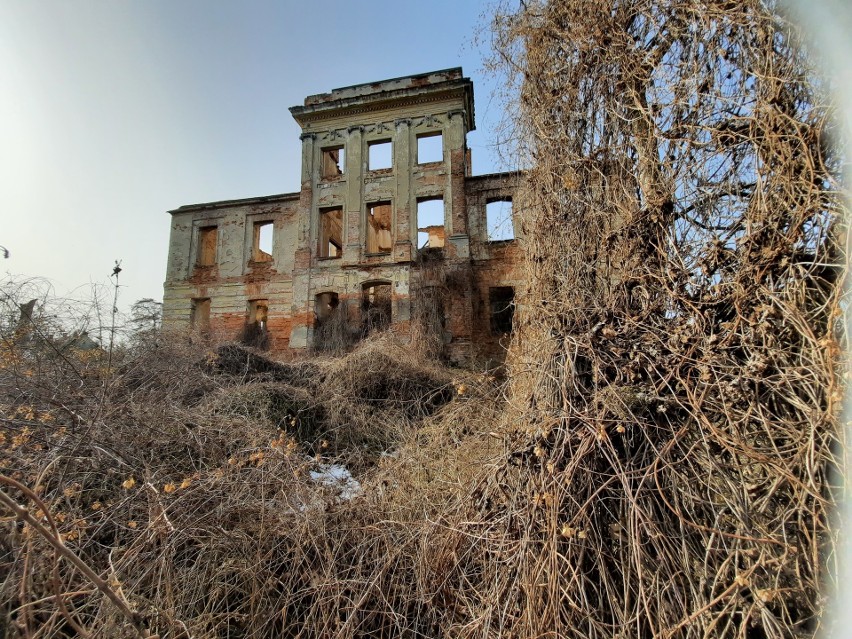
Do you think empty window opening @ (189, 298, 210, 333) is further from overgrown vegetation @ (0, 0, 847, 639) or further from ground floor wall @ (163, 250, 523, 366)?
→ overgrown vegetation @ (0, 0, 847, 639)

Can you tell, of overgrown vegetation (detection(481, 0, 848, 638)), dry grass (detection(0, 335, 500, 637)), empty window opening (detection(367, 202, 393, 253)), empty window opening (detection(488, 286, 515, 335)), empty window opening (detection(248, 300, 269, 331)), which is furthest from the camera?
empty window opening (detection(367, 202, 393, 253))

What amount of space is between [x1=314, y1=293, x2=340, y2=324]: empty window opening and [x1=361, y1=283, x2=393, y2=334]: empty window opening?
1.11 meters

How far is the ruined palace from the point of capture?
49.8ft

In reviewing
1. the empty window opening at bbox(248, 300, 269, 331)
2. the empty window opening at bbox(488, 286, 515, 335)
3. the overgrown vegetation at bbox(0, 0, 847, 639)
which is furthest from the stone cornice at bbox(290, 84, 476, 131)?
the overgrown vegetation at bbox(0, 0, 847, 639)

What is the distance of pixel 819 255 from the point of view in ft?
6.36

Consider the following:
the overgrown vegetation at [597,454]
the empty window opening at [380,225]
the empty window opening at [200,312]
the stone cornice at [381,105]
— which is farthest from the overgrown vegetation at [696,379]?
the empty window opening at [200,312]

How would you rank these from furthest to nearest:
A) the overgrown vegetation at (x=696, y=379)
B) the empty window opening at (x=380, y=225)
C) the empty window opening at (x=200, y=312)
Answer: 1. the empty window opening at (x=380, y=225)
2. the empty window opening at (x=200, y=312)
3. the overgrown vegetation at (x=696, y=379)

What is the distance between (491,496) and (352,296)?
46.2 ft

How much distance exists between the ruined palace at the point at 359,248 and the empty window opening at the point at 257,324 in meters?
0.05

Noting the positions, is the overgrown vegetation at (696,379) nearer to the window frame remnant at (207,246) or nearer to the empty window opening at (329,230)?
the empty window opening at (329,230)

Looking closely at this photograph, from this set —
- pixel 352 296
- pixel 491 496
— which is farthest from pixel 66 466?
pixel 352 296

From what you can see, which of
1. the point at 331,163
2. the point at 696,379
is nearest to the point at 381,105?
the point at 331,163

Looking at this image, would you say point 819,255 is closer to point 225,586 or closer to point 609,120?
point 609,120

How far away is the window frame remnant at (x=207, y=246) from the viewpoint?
1842 cm
